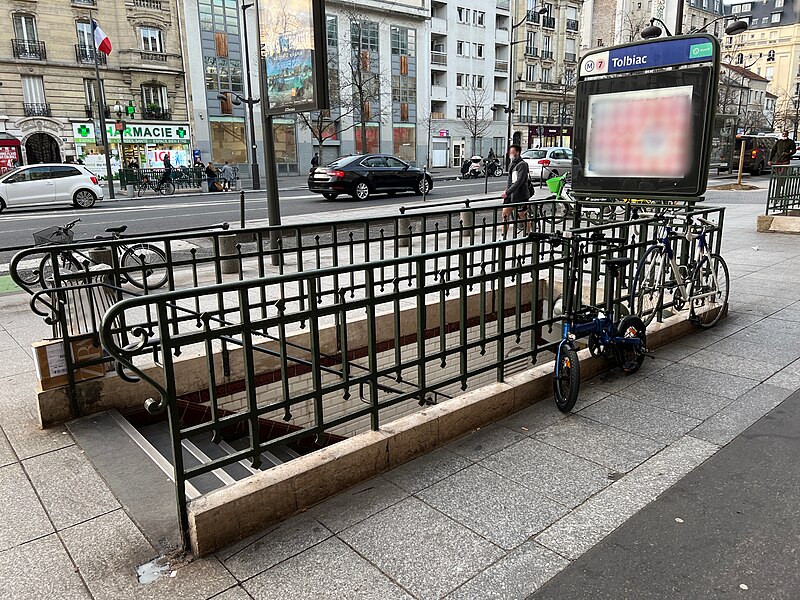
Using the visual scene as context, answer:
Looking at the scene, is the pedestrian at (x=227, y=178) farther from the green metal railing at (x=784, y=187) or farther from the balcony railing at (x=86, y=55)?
the green metal railing at (x=784, y=187)

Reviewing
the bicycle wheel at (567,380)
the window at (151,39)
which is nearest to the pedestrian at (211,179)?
the window at (151,39)

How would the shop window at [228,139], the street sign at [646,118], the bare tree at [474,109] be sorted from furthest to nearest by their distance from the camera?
the bare tree at [474,109] → the shop window at [228,139] → the street sign at [646,118]

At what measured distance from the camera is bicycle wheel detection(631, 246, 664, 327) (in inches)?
223

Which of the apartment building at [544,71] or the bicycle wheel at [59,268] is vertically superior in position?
the apartment building at [544,71]

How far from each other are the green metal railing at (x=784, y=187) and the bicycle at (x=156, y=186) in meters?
25.8

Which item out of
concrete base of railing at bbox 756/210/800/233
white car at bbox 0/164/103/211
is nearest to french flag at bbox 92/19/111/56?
white car at bbox 0/164/103/211

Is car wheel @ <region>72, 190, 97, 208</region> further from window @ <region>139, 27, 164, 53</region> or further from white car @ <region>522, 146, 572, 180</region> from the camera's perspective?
window @ <region>139, 27, 164, 53</region>

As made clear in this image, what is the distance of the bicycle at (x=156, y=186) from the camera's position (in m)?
30.7

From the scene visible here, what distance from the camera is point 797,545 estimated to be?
293 cm

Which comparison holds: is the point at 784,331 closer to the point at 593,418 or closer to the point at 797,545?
the point at 593,418

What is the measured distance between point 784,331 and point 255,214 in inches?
611

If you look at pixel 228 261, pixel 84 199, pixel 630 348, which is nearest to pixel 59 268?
pixel 228 261

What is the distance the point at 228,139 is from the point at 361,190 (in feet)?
85.3

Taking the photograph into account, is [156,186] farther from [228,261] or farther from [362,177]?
[228,261]
